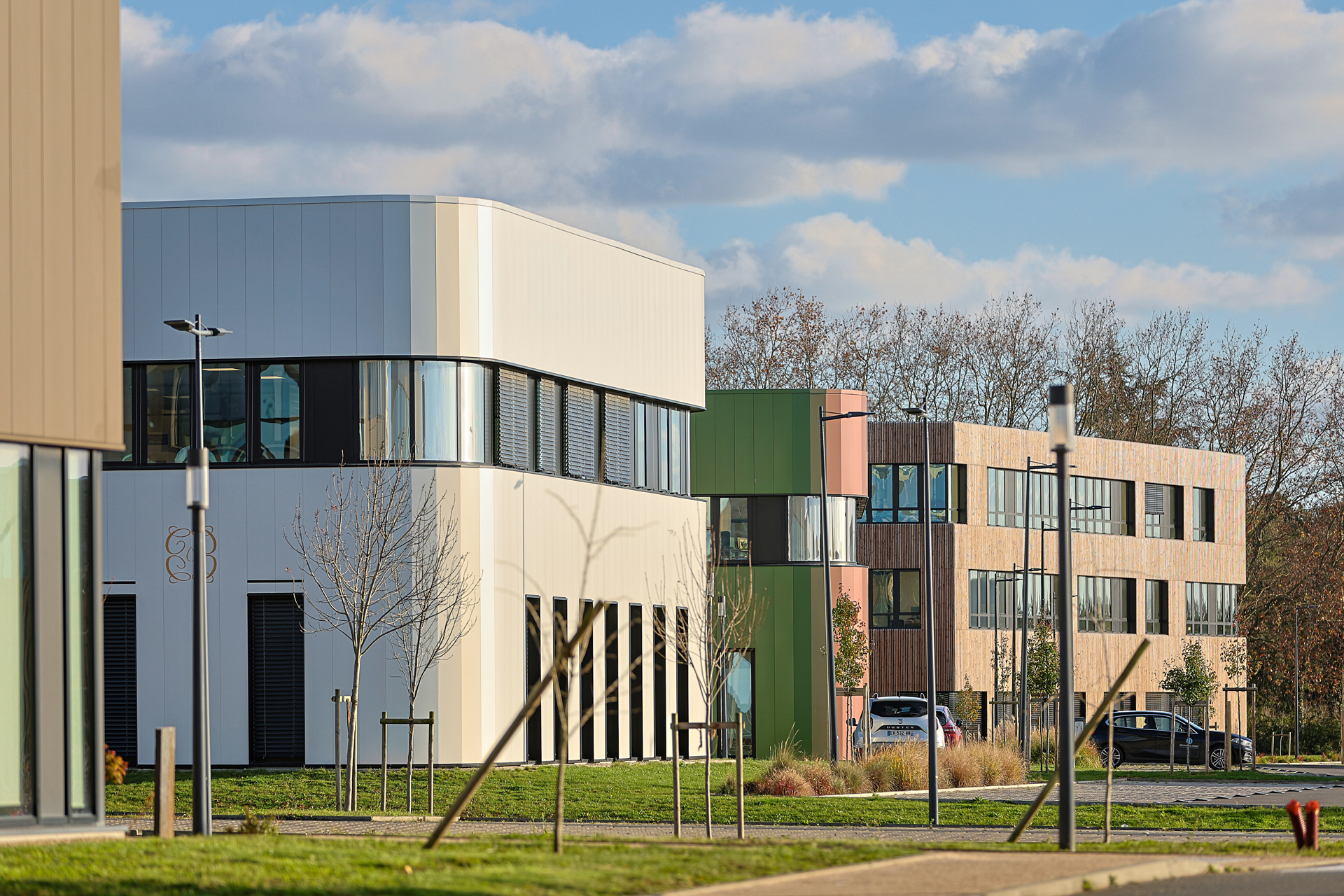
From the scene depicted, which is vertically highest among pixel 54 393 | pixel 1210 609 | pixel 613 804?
pixel 54 393

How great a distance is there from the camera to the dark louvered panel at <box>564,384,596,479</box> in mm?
38969

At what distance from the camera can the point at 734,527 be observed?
165ft

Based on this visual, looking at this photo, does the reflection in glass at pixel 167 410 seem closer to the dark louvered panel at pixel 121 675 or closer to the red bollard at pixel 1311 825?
the dark louvered panel at pixel 121 675

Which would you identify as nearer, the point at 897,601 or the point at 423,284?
the point at 423,284

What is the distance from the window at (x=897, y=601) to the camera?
214ft

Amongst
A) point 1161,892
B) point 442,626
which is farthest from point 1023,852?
point 442,626

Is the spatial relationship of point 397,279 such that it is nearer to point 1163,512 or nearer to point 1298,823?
point 1298,823

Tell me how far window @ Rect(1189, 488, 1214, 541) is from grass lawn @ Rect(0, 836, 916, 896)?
6232 cm

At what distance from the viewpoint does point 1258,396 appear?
272 feet

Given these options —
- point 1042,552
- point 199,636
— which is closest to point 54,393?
point 199,636

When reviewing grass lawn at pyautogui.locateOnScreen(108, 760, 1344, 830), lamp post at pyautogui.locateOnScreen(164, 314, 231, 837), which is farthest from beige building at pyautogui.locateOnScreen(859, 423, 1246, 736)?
lamp post at pyautogui.locateOnScreen(164, 314, 231, 837)

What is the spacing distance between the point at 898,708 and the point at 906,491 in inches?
609

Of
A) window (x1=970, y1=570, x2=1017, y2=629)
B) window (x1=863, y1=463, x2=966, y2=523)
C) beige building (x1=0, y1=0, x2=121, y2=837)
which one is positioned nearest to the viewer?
beige building (x1=0, y1=0, x2=121, y2=837)

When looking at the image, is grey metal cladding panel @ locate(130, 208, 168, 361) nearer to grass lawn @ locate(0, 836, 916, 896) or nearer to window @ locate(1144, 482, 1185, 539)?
grass lawn @ locate(0, 836, 916, 896)
